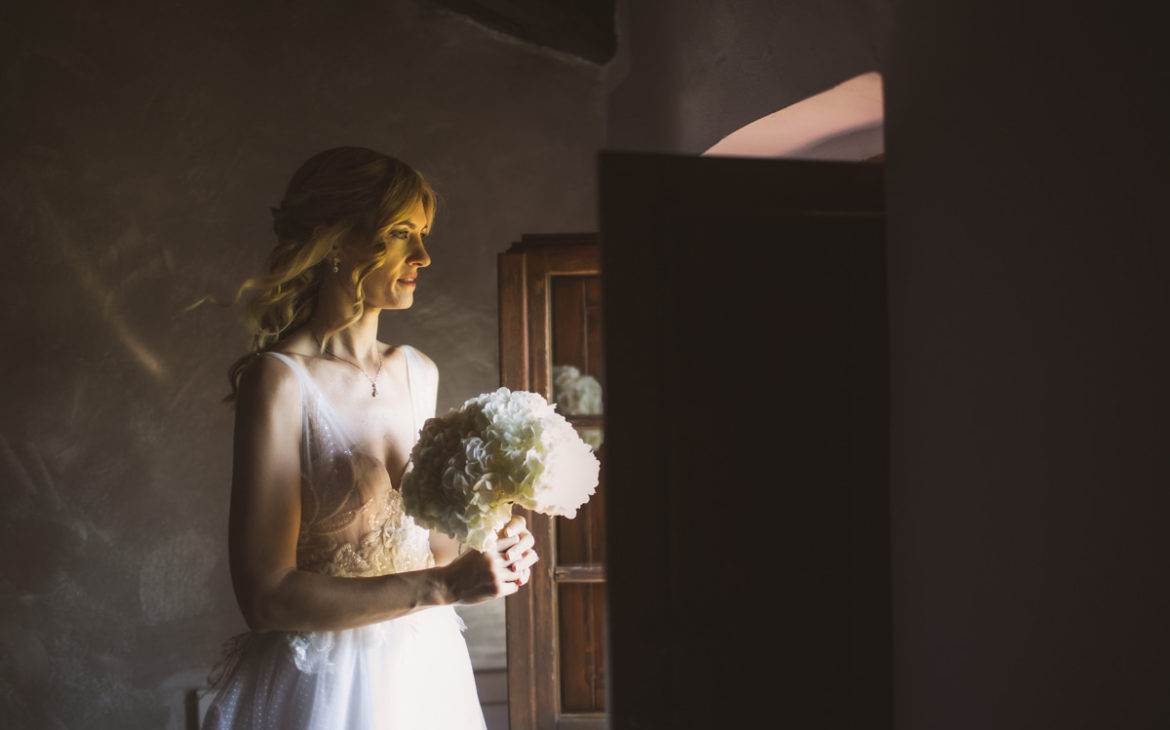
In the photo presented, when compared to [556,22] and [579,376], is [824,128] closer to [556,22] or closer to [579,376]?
[579,376]

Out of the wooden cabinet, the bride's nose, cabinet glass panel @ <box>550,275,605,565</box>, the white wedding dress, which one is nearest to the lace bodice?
the white wedding dress

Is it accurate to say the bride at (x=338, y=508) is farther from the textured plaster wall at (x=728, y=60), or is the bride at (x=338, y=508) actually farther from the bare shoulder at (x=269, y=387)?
the textured plaster wall at (x=728, y=60)

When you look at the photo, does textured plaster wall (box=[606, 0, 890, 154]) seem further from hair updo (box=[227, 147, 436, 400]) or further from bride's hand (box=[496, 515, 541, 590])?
bride's hand (box=[496, 515, 541, 590])

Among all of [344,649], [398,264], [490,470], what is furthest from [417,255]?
[344,649]

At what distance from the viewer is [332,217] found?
5.74 ft

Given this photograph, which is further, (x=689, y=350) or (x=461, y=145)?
(x=461, y=145)

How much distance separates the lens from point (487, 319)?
351 centimetres

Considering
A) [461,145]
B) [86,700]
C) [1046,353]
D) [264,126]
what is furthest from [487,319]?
[1046,353]

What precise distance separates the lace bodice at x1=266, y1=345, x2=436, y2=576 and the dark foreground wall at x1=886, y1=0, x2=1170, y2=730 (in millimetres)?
1048

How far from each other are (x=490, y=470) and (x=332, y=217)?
663 millimetres

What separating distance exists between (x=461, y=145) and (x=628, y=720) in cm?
273

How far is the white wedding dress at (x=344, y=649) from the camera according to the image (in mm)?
1631

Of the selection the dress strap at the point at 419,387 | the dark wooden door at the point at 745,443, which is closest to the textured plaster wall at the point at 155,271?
the dress strap at the point at 419,387

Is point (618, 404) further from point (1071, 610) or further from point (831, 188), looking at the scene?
point (1071, 610)
